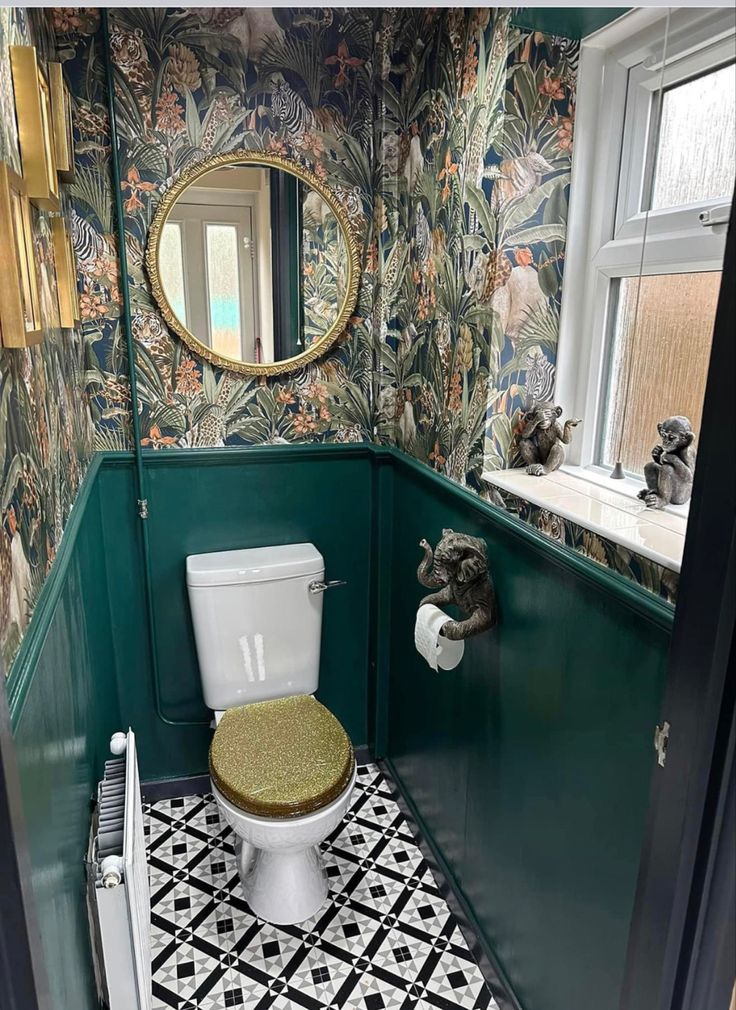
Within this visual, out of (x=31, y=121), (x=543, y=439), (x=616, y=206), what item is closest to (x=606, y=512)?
(x=543, y=439)

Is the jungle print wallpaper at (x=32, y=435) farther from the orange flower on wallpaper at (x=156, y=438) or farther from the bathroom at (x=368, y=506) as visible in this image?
the orange flower on wallpaper at (x=156, y=438)

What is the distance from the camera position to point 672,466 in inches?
48.8

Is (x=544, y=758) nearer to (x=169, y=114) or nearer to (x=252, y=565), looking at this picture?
(x=252, y=565)

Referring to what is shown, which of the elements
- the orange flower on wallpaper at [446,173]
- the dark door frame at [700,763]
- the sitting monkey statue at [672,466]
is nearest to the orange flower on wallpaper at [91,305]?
the orange flower on wallpaper at [446,173]

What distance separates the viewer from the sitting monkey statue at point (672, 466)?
48.1 inches

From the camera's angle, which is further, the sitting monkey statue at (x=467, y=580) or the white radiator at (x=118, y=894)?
the sitting monkey statue at (x=467, y=580)

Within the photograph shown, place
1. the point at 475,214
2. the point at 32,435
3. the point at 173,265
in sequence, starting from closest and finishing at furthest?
the point at 32,435 < the point at 475,214 < the point at 173,265

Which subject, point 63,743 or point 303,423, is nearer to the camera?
point 63,743

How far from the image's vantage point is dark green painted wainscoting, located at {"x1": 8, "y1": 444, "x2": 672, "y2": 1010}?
1148 mm

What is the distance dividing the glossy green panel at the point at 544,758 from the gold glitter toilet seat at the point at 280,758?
1.07 ft

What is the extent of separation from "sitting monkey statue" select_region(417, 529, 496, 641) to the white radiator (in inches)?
29.3

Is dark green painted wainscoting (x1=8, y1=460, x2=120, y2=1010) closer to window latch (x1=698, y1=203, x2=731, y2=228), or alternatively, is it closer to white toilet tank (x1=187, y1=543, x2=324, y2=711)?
white toilet tank (x1=187, y1=543, x2=324, y2=711)

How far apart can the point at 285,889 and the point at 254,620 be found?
0.71 m

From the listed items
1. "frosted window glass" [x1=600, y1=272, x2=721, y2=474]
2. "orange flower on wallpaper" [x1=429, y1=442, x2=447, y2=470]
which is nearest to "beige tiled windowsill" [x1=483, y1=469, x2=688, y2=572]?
"frosted window glass" [x1=600, y1=272, x2=721, y2=474]
